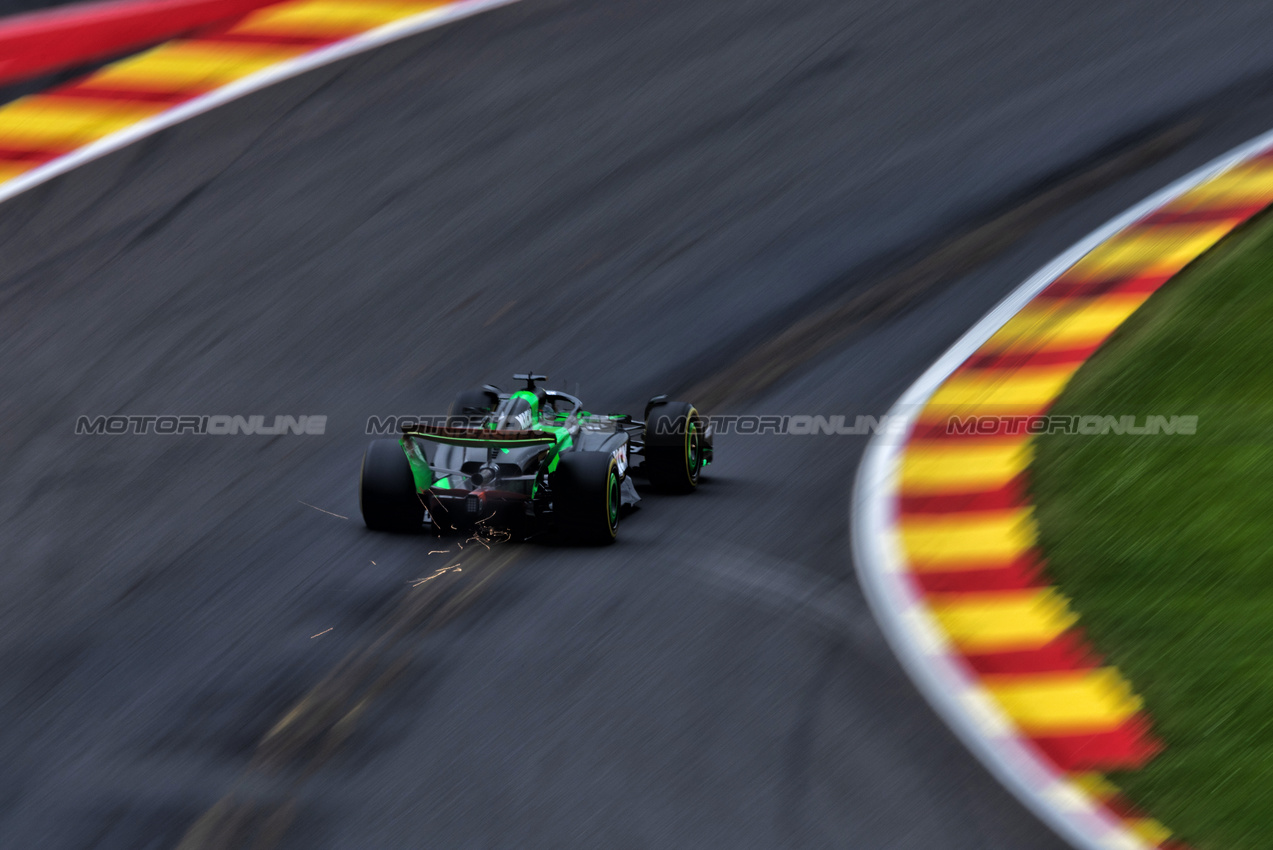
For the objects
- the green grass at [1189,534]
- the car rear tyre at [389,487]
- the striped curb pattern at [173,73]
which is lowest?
the green grass at [1189,534]

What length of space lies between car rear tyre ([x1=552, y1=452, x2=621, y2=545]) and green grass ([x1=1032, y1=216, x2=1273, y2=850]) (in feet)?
8.31

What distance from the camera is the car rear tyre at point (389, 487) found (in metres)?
7.50

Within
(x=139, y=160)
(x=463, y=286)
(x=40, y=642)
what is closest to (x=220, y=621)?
(x=40, y=642)

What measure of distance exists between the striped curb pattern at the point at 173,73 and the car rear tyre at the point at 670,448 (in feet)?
26.9

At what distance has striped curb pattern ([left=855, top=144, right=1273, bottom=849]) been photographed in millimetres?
4922

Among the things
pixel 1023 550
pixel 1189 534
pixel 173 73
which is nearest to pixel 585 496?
pixel 1023 550

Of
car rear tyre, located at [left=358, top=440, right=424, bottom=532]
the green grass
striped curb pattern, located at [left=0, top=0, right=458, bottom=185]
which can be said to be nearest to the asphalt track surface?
car rear tyre, located at [left=358, top=440, right=424, bottom=532]

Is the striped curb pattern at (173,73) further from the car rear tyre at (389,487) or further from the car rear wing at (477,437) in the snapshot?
the car rear wing at (477,437)

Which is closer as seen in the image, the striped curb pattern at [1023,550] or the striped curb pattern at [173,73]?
the striped curb pattern at [1023,550]

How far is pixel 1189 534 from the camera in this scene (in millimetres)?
6582

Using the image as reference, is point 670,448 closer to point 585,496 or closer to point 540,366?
point 585,496

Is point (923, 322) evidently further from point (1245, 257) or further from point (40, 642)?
point (40, 642)

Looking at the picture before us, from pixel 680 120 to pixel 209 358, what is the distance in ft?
20.4

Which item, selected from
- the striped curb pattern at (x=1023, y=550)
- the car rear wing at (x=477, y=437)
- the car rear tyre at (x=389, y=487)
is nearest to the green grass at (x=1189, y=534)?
the striped curb pattern at (x=1023, y=550)
